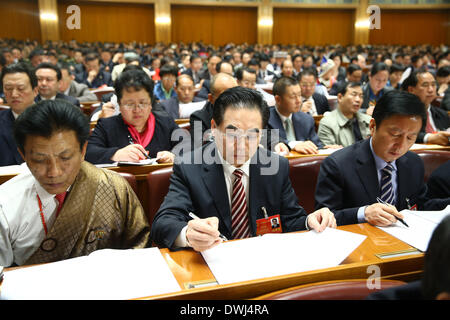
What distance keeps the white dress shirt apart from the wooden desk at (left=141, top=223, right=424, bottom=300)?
47 cm

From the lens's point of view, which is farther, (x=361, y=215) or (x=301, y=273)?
(x=361, y=215)

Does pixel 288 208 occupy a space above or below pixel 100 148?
below

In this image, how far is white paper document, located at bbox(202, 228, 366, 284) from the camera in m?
1.13

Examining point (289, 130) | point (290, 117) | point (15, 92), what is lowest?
point (289, 130)

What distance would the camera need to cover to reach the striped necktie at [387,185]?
1.82 metres

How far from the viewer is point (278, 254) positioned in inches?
48.8

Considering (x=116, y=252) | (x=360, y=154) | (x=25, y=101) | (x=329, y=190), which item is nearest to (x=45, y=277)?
(x=116, y=252)

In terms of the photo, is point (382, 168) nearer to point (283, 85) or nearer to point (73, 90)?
point (283, 85)

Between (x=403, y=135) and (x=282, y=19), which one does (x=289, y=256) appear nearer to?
(x=403, y=135)

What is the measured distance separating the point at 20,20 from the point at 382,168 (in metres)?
17.9

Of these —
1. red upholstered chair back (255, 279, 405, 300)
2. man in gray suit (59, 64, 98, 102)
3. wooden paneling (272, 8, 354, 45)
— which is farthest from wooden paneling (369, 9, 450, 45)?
red upholstered chair back (255, 279, 405, 300)

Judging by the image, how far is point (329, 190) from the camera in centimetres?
180

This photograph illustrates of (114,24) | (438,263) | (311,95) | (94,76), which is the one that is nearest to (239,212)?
(438,263)
